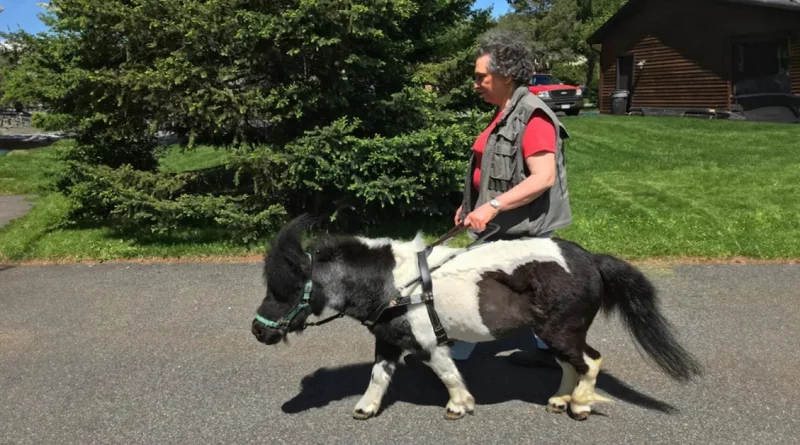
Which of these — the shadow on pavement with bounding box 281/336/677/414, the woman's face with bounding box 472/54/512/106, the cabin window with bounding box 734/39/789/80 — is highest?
the cabin window with bounding box 734/39/789/80

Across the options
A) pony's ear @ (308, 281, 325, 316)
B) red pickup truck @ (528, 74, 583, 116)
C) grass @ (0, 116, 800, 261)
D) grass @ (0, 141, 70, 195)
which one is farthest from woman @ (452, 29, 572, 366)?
red pickup truck @ (528, 74, 583, 116)

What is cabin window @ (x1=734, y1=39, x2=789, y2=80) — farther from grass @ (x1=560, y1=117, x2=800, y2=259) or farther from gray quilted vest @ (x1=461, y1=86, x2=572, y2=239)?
A: gray quilted vest @ (x1=461, y1=86, x2=572, y2=239)

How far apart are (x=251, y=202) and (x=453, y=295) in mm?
4828

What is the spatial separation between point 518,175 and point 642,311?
3.59 feet

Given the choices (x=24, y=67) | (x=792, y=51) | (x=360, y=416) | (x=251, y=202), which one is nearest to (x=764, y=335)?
(x=360, y=416)

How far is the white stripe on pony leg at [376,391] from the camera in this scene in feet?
11.9

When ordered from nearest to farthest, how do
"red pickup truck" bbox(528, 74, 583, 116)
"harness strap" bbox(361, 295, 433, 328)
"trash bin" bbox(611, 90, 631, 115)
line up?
"harness strap" bbox(361, 295, 433, 328)
"trash bin" bbox(611, 90, 631, 115)
"red pickup truck" bbox(528, 74, 583, 116)

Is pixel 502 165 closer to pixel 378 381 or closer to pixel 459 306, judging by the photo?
pixel 459 306

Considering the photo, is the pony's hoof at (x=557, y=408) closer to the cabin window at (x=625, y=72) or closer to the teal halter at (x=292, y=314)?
the teal halter at (x=292, y=314)

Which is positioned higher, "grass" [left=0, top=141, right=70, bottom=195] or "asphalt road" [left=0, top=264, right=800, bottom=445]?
"grass" [left=0, top=141, right=70, bottom=195]

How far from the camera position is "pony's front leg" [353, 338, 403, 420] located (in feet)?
11.8

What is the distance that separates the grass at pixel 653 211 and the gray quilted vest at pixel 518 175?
3544 millimetres

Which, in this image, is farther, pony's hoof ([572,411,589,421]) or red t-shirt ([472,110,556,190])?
pony's hoof ([572,411,589,421])

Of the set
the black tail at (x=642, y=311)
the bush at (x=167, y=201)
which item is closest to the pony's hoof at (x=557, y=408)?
the black tail at (x=642, y=311)
